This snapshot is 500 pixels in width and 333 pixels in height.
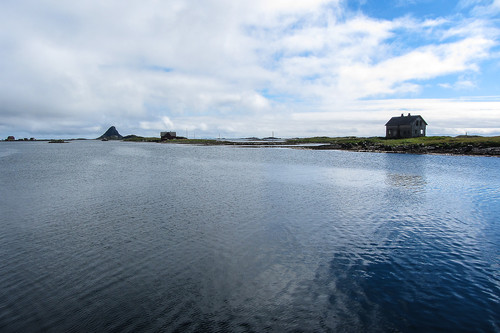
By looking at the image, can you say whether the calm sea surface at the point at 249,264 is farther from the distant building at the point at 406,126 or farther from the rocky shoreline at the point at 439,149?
the distant building at the point at 406,126

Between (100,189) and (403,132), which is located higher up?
(403,132)

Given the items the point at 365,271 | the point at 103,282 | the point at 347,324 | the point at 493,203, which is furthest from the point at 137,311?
the point at 493,203

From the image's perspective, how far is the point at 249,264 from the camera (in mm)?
14969

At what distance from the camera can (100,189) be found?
3541 cm

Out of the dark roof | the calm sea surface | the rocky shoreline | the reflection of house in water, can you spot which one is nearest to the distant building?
the dark roof

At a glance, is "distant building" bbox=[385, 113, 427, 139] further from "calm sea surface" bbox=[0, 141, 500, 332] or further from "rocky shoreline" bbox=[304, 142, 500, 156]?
"calm sea surface" bbox=[0, 141, 500, 332]

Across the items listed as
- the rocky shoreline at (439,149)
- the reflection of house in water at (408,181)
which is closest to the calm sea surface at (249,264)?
the reflection of house in water at (408,181)

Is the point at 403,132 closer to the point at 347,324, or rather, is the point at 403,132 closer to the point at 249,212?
the point at 249,212

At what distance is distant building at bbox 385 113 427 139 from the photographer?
12444 centimetres

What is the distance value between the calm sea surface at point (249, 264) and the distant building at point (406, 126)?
10666 centimetres

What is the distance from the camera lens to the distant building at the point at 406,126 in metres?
124

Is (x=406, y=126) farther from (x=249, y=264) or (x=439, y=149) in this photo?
(x=249, y=264)

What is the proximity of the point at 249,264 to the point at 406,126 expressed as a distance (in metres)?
132

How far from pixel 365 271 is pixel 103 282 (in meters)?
12.5
